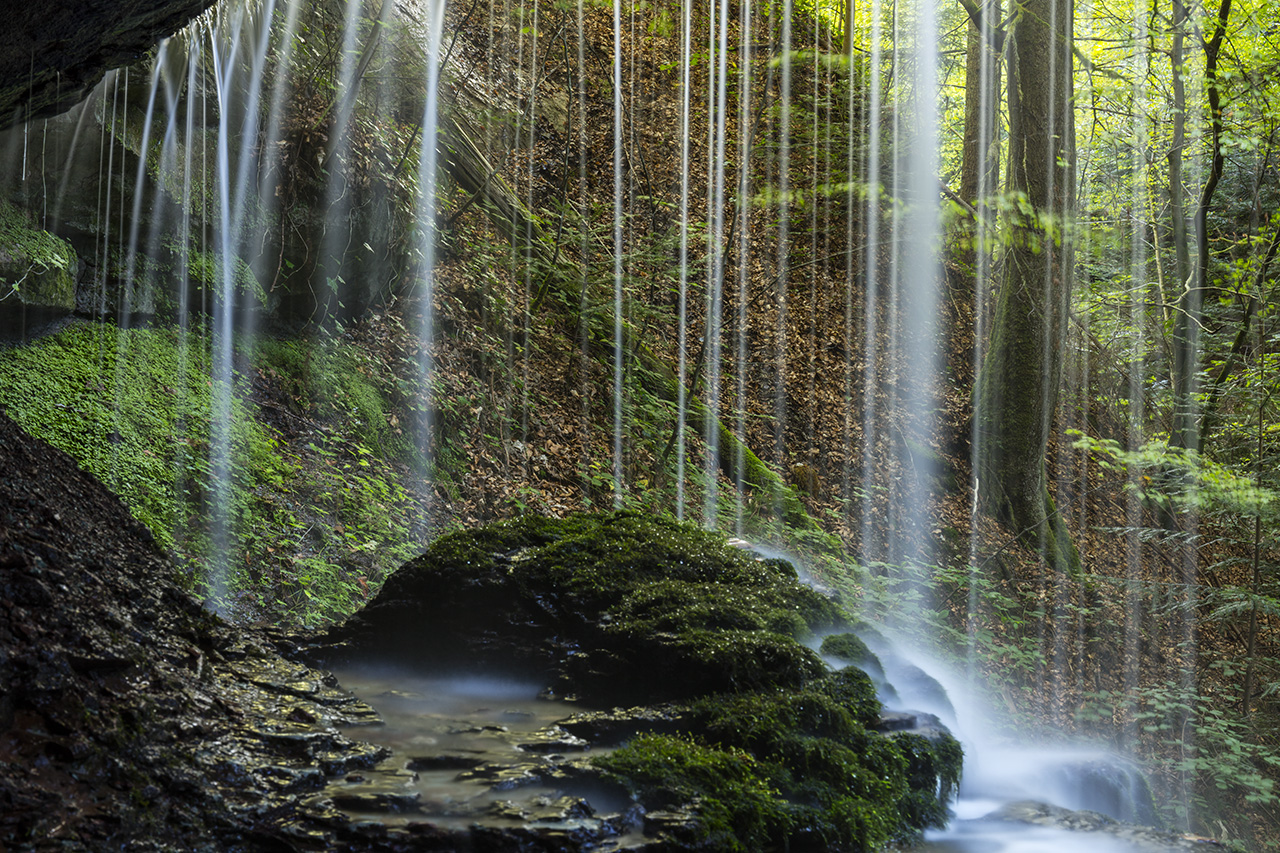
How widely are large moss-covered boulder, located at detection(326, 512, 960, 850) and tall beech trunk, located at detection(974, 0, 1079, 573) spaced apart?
671cm

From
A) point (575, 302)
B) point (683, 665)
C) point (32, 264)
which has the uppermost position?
point (575, 302)

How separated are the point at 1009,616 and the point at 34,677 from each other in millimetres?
9749

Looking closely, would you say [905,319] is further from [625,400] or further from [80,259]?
[80,259]

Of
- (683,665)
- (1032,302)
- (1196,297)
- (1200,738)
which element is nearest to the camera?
(683,665)

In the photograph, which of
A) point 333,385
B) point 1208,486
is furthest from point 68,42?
point 1208,486

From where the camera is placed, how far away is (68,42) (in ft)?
9.29

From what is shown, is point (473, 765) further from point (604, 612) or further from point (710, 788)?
point (604, 612)

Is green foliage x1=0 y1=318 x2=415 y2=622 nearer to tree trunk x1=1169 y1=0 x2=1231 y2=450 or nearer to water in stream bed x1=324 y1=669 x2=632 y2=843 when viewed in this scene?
water in stream bed x1=324 y1=669 x2=632 y2=843

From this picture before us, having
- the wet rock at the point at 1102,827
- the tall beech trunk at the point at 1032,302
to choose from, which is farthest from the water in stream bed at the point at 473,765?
the tall beech trunk at the point at 1032,302

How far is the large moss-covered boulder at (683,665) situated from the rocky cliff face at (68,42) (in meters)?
2.55

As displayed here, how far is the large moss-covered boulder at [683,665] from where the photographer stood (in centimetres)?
246

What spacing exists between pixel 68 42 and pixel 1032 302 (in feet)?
31.3

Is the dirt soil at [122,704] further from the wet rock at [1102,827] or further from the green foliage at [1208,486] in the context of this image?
the green foliage at [1208,486]

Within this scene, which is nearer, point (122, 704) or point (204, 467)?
point (122, 704)
